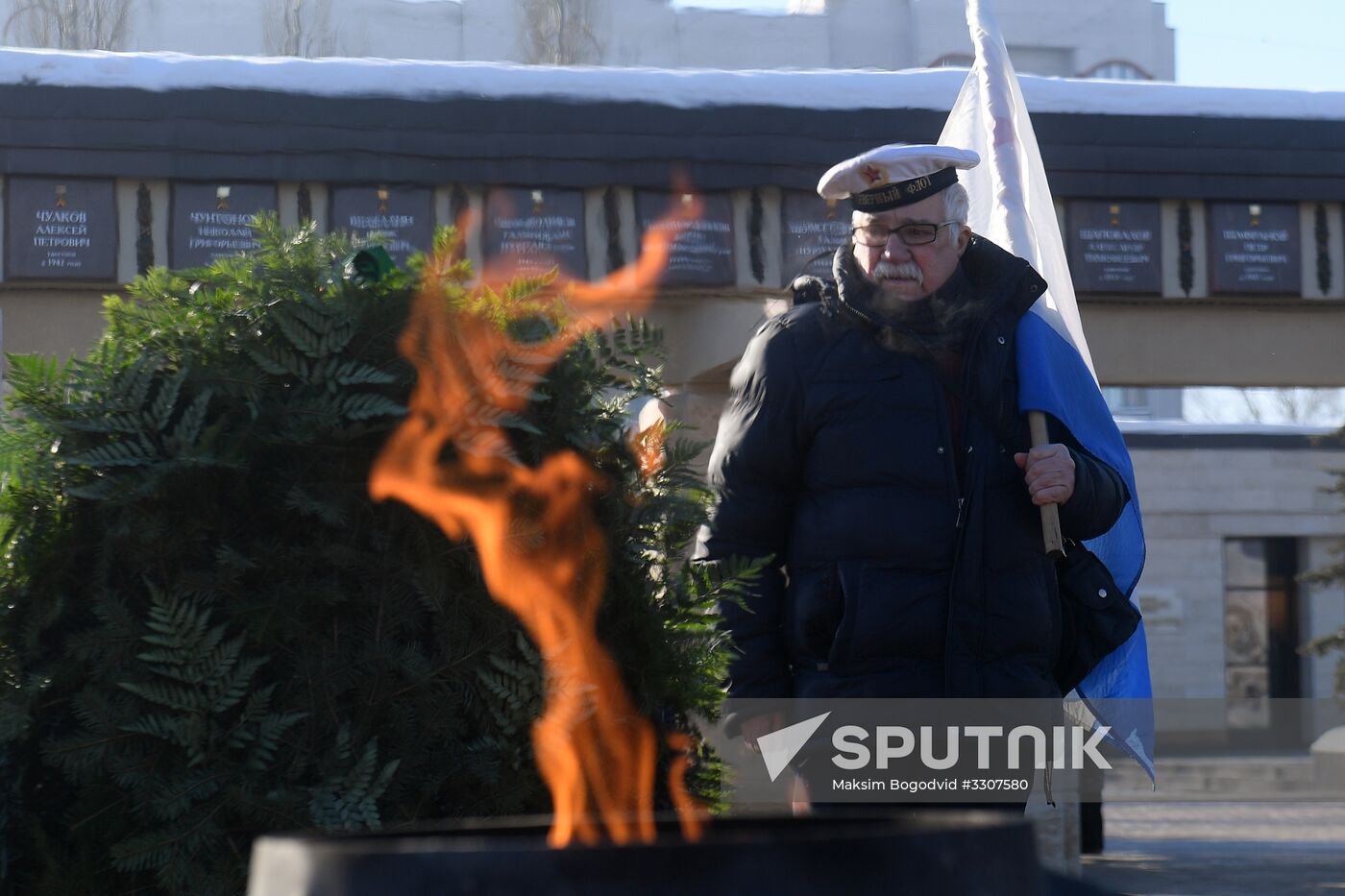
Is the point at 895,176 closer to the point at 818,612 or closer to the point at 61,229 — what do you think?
the point at 818,612

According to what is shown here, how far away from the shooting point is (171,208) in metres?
9.39

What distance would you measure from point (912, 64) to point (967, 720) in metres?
47.8

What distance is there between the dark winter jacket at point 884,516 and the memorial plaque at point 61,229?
652cm

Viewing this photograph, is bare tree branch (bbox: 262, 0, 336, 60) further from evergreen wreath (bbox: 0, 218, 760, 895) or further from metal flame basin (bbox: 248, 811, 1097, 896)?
metal flame basin (bbox: 248, 811, 1097, 896)

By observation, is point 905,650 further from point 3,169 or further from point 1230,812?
point 1230,812

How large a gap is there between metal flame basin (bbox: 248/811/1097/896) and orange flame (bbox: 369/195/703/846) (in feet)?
2.70

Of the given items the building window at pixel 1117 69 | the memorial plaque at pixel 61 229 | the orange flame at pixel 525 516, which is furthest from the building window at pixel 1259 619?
the building window at pixel 1117 69

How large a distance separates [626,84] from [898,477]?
6618mm

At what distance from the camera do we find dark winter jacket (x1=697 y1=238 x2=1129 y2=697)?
3.51 metres

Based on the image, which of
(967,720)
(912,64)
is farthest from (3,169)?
(912,64)

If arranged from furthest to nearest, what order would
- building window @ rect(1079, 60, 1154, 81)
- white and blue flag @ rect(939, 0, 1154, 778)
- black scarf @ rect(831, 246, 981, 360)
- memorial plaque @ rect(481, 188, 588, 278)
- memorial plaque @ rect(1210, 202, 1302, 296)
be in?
building window @ rect(1079, 60, 1154, 81), memorial plaque @ rect(1210, 202, 1302, 296), memorial plaque @ rect(481, 188, 588, 278), white and blue flag @ rect(939, 0, 1154, 778), black scarf @ rect(831, 246, 981, 360)

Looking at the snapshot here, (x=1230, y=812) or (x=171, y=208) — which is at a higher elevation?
(x=171, y=208)

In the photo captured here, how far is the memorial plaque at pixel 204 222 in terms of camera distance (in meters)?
9.33

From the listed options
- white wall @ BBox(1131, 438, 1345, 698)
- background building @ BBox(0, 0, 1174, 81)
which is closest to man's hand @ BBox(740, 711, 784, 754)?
white wall @ BBox(1131, 438, 1345, 698)
